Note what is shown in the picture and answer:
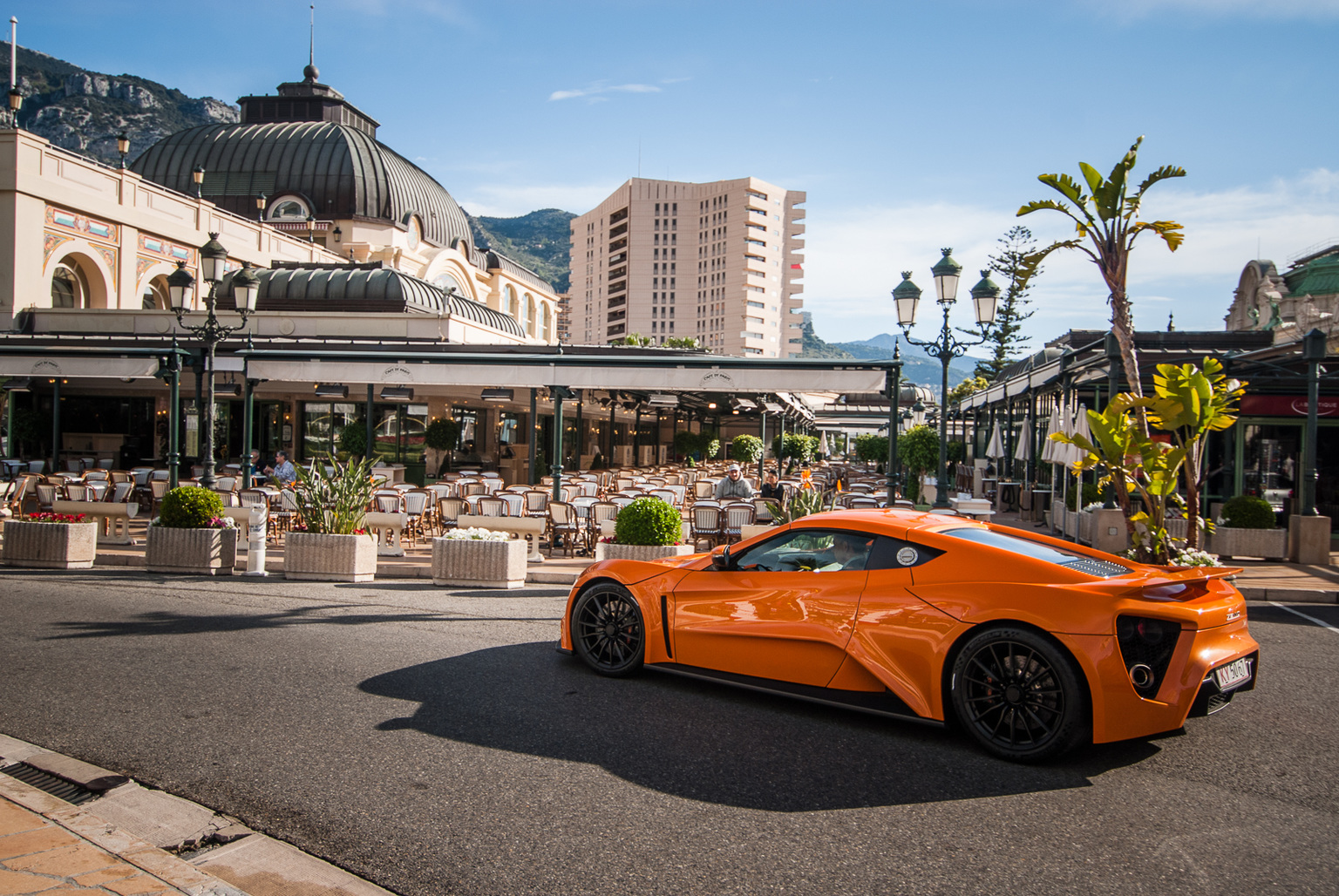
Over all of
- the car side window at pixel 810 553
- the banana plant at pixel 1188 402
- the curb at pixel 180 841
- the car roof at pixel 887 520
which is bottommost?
the curb at pixel 180 841

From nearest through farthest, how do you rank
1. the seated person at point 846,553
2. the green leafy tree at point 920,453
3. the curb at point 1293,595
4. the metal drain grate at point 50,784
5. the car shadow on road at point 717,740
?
1. the metal drain grate at point 50,784
2. the car shadow on road at point 717,740
3. the seated person at point 846,553
4. the curb at point 1293,595
5. the green leafy tree at point 920,453

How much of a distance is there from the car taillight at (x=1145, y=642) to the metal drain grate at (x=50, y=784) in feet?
16.5

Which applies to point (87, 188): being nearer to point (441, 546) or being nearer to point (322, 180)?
point (322, 180)

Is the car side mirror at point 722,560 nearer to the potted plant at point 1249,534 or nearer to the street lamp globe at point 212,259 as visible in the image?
the potted plant at point 1249,534

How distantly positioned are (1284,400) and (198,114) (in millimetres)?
205570

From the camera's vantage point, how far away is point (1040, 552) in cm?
509

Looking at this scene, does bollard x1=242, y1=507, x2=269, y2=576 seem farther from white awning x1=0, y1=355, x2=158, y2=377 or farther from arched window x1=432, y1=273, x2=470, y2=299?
arched window x1=432, y1=273, x2=470, y2=299

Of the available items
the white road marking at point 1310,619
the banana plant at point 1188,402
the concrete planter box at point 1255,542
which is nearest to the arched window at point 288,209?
the concrete planter box at point 1255,542

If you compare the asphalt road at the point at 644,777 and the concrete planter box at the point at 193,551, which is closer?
the asphalt road at the point at 644,777

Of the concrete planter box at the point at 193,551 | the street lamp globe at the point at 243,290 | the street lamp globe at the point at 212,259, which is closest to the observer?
the concrete planter box at the point at 193,551

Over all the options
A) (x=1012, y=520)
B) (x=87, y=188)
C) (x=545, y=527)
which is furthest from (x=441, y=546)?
(x=87, y=188)

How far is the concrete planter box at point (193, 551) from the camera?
11.2m

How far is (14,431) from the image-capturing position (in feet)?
88.5

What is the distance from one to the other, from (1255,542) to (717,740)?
1240cm
